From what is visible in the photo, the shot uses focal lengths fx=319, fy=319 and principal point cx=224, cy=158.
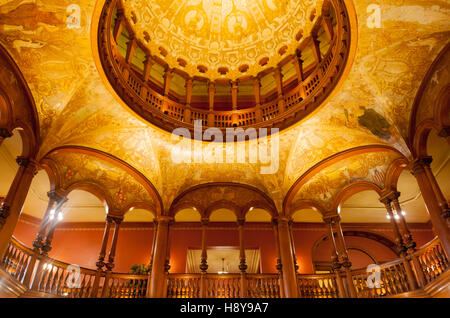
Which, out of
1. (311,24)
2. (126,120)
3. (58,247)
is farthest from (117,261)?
(311,24)

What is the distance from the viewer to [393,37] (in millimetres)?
7797

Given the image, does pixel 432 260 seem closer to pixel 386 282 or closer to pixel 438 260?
pixel 438 260

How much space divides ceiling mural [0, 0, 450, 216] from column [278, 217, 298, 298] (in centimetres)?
90

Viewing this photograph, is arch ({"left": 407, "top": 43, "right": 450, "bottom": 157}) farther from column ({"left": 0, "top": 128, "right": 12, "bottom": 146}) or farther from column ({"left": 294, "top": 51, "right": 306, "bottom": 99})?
column ({"left": 0, "top": 128, "right": 12, "bottom": 146})

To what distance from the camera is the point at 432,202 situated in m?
8.09

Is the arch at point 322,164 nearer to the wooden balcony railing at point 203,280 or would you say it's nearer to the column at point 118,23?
the wooden balcony railing at point 203,280

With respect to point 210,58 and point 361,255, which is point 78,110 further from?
point 361,255

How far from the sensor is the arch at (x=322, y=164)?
995cm

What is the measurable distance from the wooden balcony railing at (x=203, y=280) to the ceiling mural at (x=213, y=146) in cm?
272

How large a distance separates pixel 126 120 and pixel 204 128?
257cm

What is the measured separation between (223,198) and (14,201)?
6725mm

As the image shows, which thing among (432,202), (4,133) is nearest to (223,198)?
(432,202)

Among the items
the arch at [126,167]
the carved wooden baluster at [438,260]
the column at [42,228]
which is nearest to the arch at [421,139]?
the carved wooden baluster at [438,260]

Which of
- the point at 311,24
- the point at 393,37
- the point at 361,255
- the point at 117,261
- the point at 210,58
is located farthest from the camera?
the point at 361,255
